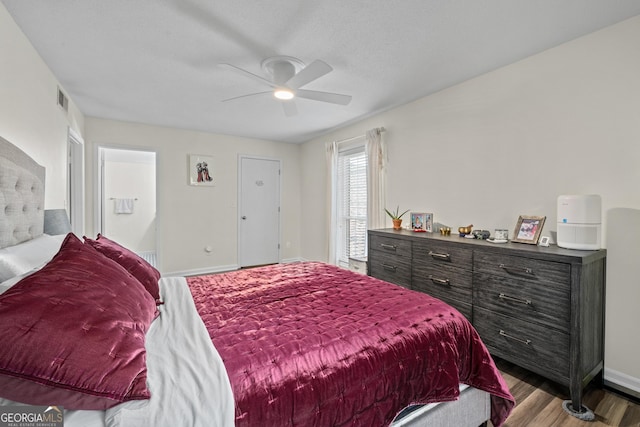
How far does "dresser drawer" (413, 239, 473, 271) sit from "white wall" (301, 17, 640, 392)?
0.57 metres

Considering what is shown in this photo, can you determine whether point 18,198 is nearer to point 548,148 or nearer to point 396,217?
point 396,217

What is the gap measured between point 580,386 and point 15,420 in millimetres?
2607

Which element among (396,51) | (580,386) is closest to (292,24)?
(396,51)

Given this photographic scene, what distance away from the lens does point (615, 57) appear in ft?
6.42

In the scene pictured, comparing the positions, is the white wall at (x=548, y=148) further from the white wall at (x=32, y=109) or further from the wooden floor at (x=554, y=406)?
the white wall at (x=32, y=109)

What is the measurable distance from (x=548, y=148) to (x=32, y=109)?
4040 millimetres

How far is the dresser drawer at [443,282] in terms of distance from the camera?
7.55 feet

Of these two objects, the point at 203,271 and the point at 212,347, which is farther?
the point at 203,271

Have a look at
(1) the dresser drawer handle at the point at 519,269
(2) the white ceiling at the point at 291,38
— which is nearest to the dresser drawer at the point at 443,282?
(1) the dresser drawer handle at the point at 519,269

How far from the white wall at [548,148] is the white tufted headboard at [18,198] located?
Result: 3.36 metres

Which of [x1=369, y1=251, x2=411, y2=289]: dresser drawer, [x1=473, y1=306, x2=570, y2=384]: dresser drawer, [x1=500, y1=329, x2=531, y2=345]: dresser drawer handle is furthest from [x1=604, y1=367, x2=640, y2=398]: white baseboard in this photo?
[x1=369, y1=251, x2=411, y2=289]: dresser drawer

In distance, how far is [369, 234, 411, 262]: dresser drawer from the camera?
2801 mm

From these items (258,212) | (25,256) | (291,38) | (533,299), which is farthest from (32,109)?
(533,299)

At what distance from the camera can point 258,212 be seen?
215 inches
